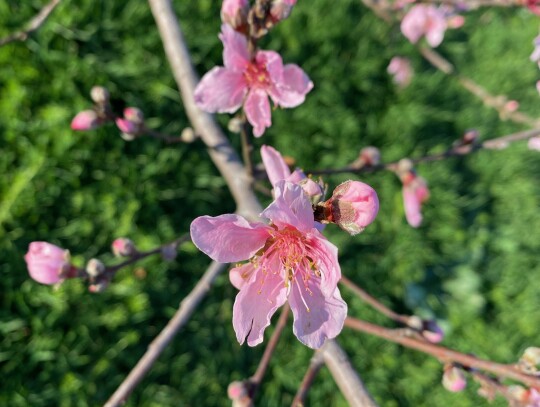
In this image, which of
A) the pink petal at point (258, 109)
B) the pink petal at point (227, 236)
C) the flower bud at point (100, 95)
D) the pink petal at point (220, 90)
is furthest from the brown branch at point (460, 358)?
the flower bud at point (100, 95)

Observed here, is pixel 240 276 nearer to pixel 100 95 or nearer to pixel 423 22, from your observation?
pixel 100 95

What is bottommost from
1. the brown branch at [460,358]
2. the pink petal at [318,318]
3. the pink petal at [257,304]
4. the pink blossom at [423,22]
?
the brown branch at [460,358]

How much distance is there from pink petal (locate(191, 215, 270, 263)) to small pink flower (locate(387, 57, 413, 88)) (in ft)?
8.92

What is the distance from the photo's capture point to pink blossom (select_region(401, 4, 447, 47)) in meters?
2.94

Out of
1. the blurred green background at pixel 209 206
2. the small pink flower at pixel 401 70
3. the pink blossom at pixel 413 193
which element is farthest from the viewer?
the small pink flower at pixel 401 70

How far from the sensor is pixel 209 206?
3021 mm

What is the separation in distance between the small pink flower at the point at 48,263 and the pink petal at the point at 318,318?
2.74ft

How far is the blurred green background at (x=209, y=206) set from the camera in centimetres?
258

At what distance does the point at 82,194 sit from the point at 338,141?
171cm

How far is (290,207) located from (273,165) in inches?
10.7

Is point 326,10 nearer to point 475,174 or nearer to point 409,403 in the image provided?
point 475,174

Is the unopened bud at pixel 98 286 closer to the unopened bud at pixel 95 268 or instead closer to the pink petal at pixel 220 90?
the unopened bud at pixel 95 268

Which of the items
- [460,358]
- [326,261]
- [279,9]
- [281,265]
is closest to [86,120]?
[279,9]

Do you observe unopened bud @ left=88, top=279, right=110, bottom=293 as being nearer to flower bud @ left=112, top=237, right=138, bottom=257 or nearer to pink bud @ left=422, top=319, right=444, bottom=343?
flower bud @ left=112, top=237, right=138, bottom=257
